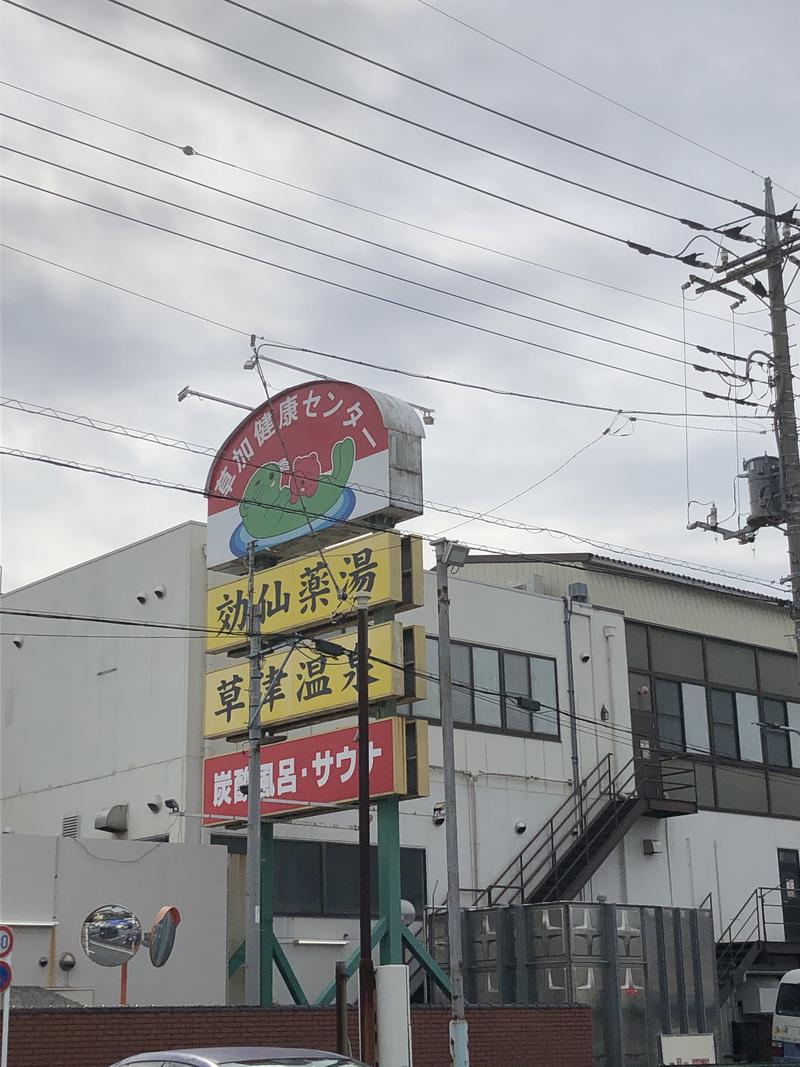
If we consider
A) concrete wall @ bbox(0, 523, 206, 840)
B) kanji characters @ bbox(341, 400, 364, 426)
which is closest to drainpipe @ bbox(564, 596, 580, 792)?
concrete wall @ bbox(0, 523, 206, 840)

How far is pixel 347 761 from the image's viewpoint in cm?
2403

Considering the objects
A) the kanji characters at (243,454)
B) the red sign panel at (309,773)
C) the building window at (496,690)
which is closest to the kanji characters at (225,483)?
the kanji characters at (243,454)

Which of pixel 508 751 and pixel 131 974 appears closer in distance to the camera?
pixel 131 974

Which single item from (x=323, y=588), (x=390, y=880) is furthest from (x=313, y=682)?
(x=390, y=880)

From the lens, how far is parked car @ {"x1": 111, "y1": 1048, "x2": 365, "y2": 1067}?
1190cm

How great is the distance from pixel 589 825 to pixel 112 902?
12800mm

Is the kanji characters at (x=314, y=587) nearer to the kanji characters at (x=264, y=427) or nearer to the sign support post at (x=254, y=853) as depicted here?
the sign support post at (x=254, y=853)

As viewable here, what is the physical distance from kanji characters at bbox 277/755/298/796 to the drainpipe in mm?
10139

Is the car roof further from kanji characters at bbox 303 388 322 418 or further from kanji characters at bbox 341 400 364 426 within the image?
kanji characters at bbox 303 388 322 418

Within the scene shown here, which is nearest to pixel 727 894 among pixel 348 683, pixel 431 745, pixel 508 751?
→ pixel 508 751

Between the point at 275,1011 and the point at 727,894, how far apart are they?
19123mm

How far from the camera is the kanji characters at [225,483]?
1048 inches

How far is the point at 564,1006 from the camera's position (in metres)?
23.2

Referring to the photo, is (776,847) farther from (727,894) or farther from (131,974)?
(131,974)
